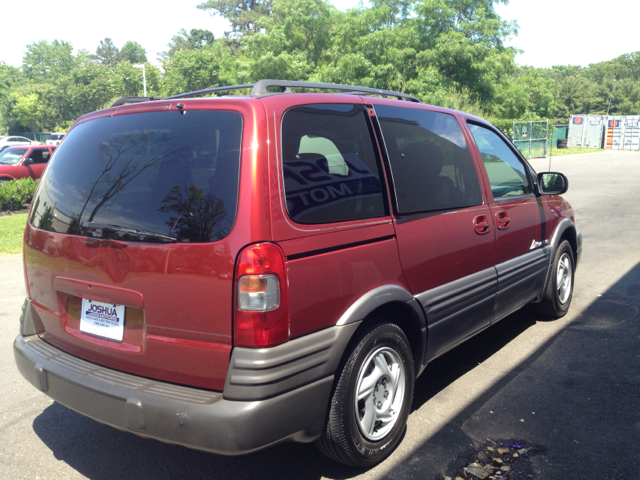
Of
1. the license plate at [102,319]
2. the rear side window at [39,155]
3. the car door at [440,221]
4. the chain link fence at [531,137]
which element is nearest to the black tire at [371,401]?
the car door at [440,221]

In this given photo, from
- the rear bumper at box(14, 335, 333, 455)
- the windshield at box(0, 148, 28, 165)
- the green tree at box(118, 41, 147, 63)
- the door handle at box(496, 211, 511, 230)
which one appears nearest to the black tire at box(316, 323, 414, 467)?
the rear bumper at box(14, 335, 333, 455)

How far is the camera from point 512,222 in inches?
164

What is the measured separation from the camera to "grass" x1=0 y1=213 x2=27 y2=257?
9140mm

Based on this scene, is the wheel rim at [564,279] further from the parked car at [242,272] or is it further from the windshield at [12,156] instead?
the windshield at [12,156]

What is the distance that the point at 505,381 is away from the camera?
12.9 feet

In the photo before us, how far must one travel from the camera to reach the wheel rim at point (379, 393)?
2812 millimetres

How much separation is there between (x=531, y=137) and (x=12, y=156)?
27187mm

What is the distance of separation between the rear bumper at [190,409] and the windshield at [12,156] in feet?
59.2

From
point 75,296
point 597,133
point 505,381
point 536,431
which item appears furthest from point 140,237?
point 597,133

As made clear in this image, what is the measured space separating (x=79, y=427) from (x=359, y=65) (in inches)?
1117

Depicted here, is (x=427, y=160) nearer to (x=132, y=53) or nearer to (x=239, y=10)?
(x=239, y=10)

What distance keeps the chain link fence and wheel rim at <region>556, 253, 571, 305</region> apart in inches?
1113

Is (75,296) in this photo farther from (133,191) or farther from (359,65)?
(359,65)

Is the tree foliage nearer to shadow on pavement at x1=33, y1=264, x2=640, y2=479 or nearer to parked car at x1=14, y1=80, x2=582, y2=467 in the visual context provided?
shadow on pavement at x1=33, y1=264, x2=640, y2=479
